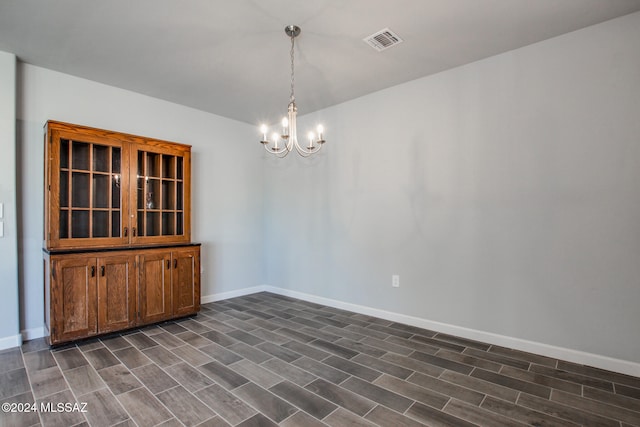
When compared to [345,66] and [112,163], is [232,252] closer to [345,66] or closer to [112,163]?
[112,163]

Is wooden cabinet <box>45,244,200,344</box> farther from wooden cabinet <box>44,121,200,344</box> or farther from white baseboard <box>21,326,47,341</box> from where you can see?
white baseboard <box>21,326,47,341</box>

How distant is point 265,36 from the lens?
2625 mm

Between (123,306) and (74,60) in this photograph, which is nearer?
(74,60)

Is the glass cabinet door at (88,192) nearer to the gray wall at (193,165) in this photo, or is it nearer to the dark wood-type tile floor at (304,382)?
the gray wall at (193,165)

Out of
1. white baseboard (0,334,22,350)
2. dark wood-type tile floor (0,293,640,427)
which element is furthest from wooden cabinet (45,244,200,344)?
white baseboard (0,334,22,350)

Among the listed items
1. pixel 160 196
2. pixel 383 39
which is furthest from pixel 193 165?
pixel 383 39

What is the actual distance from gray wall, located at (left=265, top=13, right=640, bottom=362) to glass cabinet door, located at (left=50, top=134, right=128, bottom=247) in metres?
2.54

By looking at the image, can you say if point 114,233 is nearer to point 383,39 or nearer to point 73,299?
point 73,299

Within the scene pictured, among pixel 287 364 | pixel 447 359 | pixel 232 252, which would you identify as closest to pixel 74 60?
pixel 232 252

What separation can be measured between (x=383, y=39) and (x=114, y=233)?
326 centimetres

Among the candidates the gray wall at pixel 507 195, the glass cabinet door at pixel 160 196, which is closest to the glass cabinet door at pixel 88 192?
the glass cabinet door at pixel 160 196

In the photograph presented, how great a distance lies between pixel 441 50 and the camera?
2.84m

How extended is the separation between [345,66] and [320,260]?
8.13 feet

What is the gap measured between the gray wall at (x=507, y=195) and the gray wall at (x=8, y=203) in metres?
3.29
